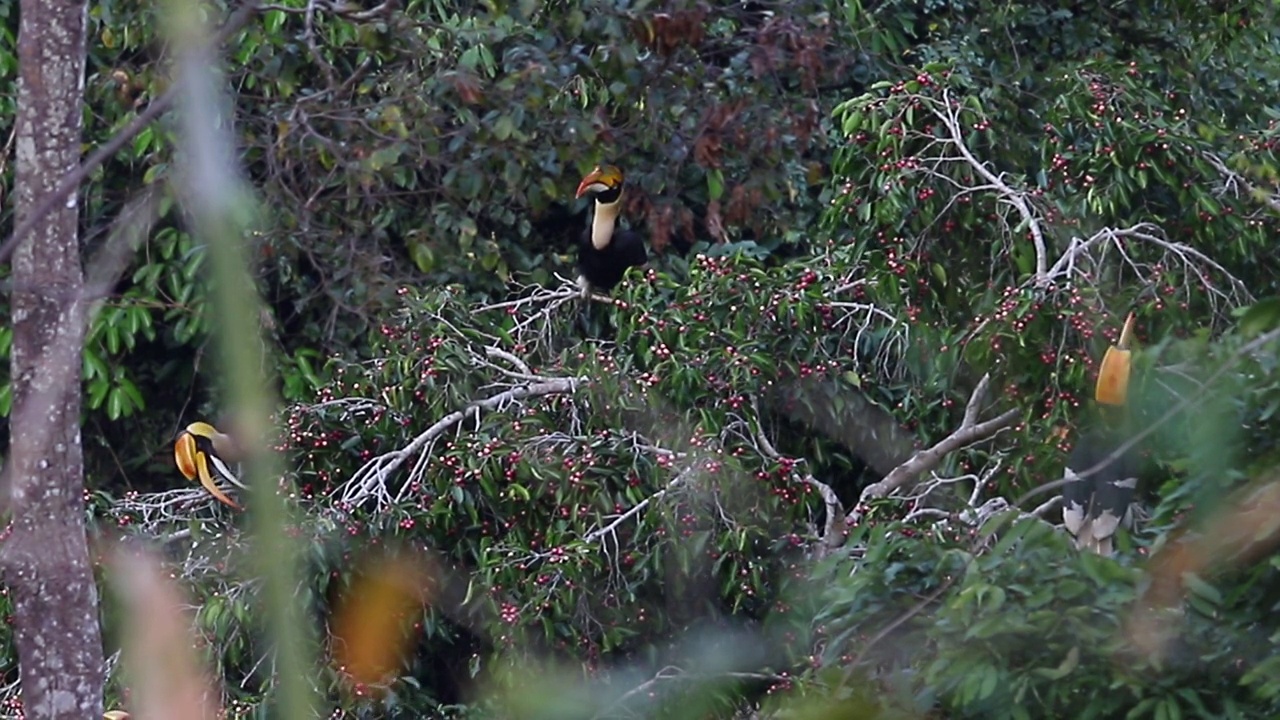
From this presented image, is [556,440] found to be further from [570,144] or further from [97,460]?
[97,460]

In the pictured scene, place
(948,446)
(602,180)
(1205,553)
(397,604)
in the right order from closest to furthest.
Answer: (1205,553) → (397,604) → (948,446) → (602,180)

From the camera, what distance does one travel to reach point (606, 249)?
4.23 meters

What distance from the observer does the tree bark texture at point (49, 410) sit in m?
2.36

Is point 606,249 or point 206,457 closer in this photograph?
point 206,457

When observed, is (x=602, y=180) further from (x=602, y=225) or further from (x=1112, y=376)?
(x=1112, y=376)

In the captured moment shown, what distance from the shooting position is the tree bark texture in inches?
92.9

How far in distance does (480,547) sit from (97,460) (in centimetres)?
209

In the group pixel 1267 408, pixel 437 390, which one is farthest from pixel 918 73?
pixel 1267 408

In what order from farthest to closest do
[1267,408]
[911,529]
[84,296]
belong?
[911,529], [84,296], [1267,408]

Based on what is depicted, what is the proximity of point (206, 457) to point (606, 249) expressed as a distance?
1.23 m

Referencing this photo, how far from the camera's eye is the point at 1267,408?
1.65 m

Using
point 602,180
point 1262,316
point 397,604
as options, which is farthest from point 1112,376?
point 602,180

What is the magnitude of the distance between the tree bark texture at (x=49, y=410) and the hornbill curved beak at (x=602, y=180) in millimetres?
1216

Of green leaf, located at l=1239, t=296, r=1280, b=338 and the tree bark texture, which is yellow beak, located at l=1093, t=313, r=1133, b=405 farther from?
the tree bark texture
